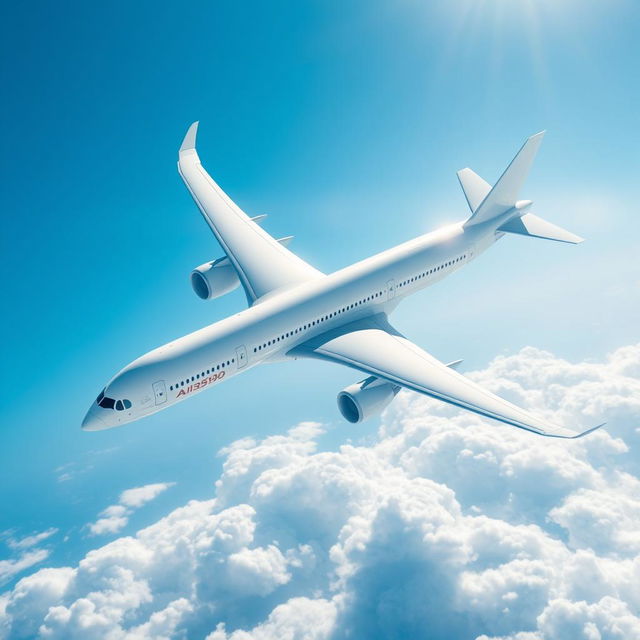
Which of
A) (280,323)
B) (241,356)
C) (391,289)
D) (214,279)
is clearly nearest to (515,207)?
(391,289)

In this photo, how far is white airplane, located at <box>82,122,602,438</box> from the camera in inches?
983

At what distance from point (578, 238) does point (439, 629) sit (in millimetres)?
110233

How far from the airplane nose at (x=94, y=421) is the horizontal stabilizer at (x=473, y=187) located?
125 ft

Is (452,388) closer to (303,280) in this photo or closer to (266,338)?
(266,338)

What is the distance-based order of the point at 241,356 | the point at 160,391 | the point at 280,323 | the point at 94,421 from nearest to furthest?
1. the point at 94,421
2. the point at 160,391
3. the point at 241,356
4. the point at 280,323

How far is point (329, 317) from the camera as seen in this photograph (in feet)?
107

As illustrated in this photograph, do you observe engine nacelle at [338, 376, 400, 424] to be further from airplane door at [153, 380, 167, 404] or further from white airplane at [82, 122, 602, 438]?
airplane door at [153, 380, 167, 404]

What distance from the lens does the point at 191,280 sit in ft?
130

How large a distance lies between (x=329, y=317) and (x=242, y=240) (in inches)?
563

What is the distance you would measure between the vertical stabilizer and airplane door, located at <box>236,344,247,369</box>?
2522 centimetres

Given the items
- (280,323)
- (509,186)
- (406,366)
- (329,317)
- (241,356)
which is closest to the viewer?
(241,356)

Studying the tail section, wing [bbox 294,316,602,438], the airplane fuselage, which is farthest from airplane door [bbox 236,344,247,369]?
the tail section

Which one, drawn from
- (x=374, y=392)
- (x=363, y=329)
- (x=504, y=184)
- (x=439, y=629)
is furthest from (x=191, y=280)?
(x=439, y=629)

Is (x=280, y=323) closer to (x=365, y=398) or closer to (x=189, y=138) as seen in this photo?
(x=365, y=398)
